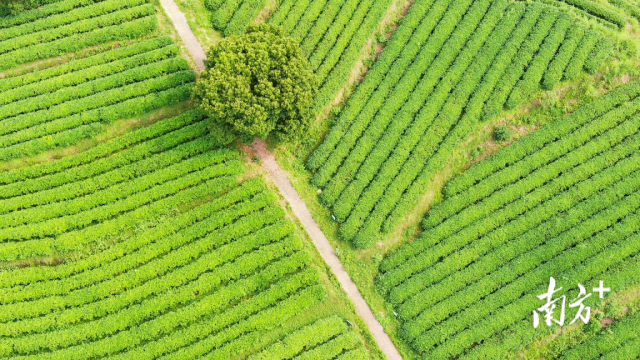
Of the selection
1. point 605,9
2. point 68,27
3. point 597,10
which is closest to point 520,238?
point 597,10

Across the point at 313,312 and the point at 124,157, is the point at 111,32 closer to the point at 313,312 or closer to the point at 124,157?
the point at 124,157

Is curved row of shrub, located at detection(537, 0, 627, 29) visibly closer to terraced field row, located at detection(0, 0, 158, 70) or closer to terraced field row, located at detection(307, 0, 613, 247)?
terraced field row, located at detection(307, 0, 613, 247)

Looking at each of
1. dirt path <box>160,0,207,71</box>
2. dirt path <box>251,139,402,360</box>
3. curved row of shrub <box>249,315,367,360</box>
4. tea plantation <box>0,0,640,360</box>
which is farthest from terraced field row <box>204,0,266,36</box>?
curved row of shrub <box>249,315,367,360</box>

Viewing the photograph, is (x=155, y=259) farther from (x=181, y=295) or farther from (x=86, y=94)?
(x=86, y=94)

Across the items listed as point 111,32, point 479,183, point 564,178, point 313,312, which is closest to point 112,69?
point 111,32

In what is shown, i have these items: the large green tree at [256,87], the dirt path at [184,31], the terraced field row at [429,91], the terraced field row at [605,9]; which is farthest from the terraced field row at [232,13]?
the terraced field row at [605,9]
